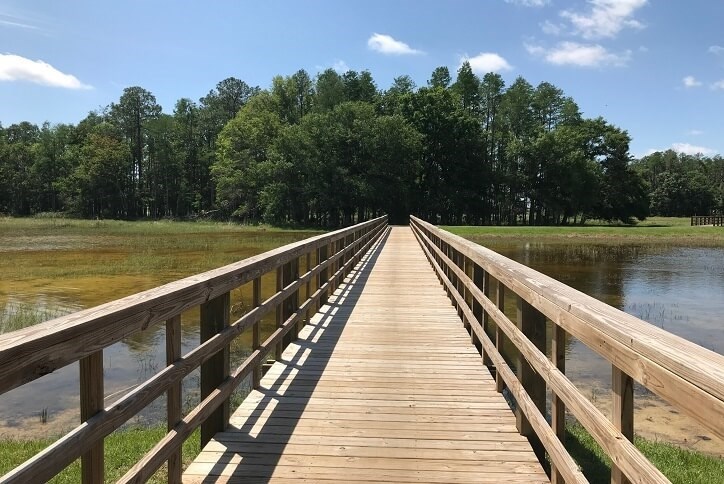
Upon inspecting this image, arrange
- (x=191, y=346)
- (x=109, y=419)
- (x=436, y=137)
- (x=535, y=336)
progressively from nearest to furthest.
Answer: (x=109, y=419) → (x=535, y=336) → (x=191, y=346) → (x=436, y=137)

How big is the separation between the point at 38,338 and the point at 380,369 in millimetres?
3812

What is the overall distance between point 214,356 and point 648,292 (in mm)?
15681

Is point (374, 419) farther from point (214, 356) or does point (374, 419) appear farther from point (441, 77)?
point (441, 77)

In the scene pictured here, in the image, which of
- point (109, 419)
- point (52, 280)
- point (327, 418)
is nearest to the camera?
point (109, 419)

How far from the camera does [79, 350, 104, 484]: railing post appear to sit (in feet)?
6.13

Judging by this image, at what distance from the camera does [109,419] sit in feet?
6.38

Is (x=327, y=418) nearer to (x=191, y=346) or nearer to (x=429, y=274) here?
(x=191, y=346)

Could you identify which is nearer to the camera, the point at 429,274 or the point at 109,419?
the point at 109,419

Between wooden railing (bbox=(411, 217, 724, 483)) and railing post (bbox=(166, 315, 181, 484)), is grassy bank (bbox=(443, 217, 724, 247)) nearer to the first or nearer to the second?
wooden railing (bbox=(411, 217, 724, 483))

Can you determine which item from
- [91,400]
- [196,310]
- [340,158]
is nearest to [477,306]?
[91,400]

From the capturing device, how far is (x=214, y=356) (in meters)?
3.38

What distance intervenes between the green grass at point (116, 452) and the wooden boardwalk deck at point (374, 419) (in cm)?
105

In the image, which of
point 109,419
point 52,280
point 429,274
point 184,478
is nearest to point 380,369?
point 184,478

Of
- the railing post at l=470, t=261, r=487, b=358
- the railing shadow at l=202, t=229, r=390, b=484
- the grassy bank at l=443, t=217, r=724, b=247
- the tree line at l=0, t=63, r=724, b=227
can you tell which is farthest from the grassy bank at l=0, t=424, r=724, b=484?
the tree line at l=0, t=63, r=724, b=227
